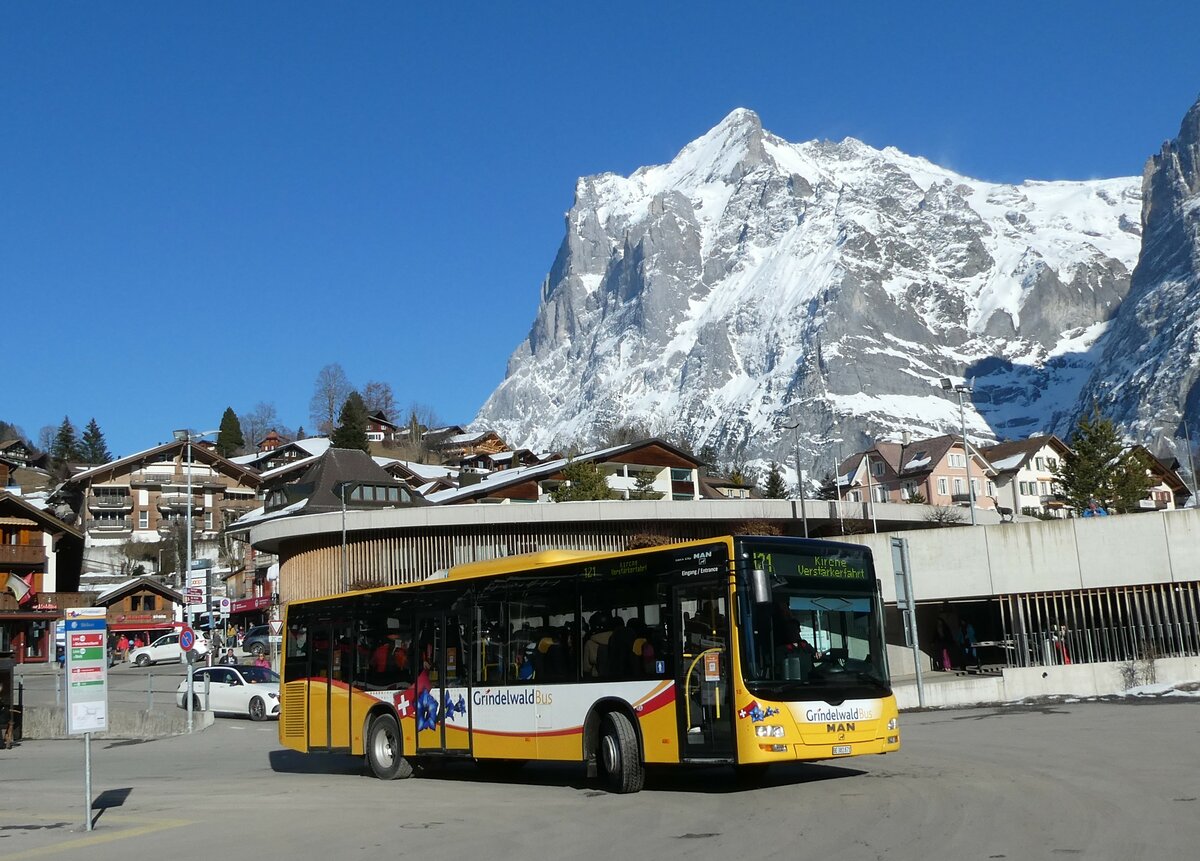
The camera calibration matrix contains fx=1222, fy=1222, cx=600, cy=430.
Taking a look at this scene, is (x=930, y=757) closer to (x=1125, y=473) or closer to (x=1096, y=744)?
(x=1096, y=744)

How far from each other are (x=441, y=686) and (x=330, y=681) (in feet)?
9.30

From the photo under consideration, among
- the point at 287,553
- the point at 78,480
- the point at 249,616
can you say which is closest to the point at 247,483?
the point at 78,480

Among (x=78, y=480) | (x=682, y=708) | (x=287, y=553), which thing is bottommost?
(x=682, y=708)

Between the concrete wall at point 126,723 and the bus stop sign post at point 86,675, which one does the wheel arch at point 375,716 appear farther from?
the concrete wall at point 126,723

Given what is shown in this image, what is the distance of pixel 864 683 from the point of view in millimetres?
13312

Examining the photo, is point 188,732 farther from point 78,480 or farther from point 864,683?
point 78,480

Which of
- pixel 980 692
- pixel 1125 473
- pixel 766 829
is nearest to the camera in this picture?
pixel 766 829

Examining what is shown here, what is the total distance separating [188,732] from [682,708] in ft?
67.7

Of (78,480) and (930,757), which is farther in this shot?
(78,480)

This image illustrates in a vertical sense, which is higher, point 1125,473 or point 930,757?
point 1125,473

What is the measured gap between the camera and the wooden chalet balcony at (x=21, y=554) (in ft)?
224

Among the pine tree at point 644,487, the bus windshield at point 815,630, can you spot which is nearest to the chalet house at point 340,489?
the pine tree at point 644,487

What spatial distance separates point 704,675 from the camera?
12992 millimetres

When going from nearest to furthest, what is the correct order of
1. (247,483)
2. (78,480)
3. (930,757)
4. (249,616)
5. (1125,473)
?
1. (930,757)
2. (1125,473)
3. (249,616)
4. (78,480)
5. (247,483)
